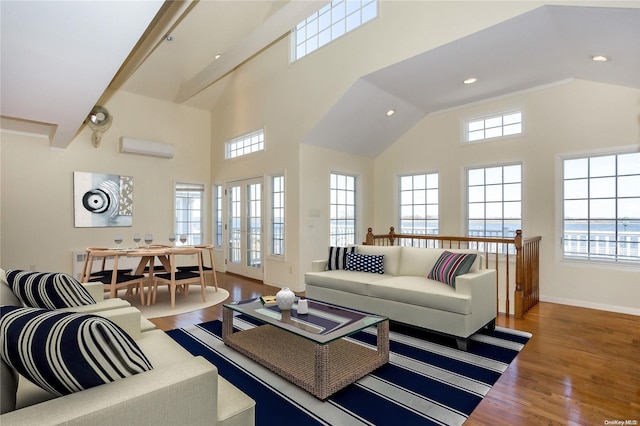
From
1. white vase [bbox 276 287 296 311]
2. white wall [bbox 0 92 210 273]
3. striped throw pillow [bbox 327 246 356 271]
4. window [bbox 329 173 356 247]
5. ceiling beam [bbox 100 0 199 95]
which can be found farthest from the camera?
window [bbox 329 173 356 247]

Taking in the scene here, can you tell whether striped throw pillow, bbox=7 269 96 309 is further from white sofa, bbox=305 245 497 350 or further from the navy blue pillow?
the navy blue pillow

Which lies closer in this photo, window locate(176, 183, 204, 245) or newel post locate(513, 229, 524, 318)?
newel post locate(513, 229, 524, 318)

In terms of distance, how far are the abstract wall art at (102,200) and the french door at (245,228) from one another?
1.87m

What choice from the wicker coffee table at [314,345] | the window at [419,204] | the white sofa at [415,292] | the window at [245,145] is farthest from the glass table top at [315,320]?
the window at [245,145]

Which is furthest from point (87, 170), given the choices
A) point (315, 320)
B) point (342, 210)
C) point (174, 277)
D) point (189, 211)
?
point (315, 320)

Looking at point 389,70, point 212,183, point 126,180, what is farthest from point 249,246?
point 389,70

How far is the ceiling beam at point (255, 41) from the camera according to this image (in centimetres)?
377

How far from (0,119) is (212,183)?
347 cm

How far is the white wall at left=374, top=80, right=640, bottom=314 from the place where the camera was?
412 cm

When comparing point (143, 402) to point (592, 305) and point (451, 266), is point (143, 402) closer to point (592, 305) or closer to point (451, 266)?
point (451, 266)

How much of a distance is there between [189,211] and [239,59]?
11.4 ft

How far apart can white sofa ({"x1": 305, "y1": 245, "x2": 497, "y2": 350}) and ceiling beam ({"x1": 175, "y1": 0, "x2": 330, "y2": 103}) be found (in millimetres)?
2928

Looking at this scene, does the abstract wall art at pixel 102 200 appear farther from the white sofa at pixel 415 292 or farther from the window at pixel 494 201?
the window at pixel 494 201

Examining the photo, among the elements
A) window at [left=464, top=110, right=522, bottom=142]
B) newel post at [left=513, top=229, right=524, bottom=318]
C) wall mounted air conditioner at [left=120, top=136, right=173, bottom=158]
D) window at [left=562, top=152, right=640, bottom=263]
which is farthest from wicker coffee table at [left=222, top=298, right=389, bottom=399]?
wall mounted air conditioner at [left=120, top=136, right=173, bottom=158]
